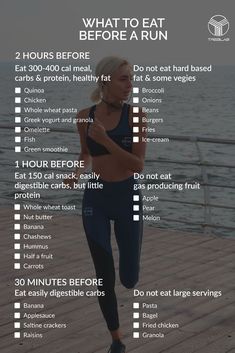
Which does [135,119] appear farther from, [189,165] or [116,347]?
[189,165]

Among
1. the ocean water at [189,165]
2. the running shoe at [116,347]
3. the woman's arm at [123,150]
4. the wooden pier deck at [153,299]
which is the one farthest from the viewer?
the ocean water at [189,165]

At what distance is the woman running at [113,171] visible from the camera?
3.95 meters

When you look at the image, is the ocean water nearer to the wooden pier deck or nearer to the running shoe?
the wooden pier deck

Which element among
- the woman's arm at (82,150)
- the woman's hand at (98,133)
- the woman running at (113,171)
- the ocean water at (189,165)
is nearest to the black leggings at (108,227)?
the woman running at (113,171)

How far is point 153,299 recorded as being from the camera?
18.4 feet

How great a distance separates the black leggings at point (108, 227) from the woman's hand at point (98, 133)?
263 millimetres

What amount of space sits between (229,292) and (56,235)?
233 centimetres

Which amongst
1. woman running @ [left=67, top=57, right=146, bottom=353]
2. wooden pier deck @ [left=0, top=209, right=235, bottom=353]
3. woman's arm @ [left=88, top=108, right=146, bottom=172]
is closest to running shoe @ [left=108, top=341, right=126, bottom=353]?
woman running @ [left=67, top=57, right=146, bottom=353]

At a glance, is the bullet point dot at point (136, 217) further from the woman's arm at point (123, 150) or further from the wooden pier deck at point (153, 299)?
the wooden pier deck at point (153, 299)

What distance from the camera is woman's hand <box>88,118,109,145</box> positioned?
12.9 feet

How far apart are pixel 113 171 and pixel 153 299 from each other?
1.74 meters

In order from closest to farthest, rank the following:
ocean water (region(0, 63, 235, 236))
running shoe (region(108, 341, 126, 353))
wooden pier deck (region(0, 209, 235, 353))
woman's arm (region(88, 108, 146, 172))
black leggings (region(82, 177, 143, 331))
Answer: woman's arm (region(88, 108, 146, 172))
black leggings (region(82, 177, 143, 331))
running shoe (region(108, 341, 126, 353))
wooden pier deck (region(0, 209, 235, 353))
ocean water (region(0, 63, 235, 236))

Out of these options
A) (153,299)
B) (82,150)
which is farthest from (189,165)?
(82,150)

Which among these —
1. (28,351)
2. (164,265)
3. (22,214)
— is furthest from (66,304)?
(22,214)
